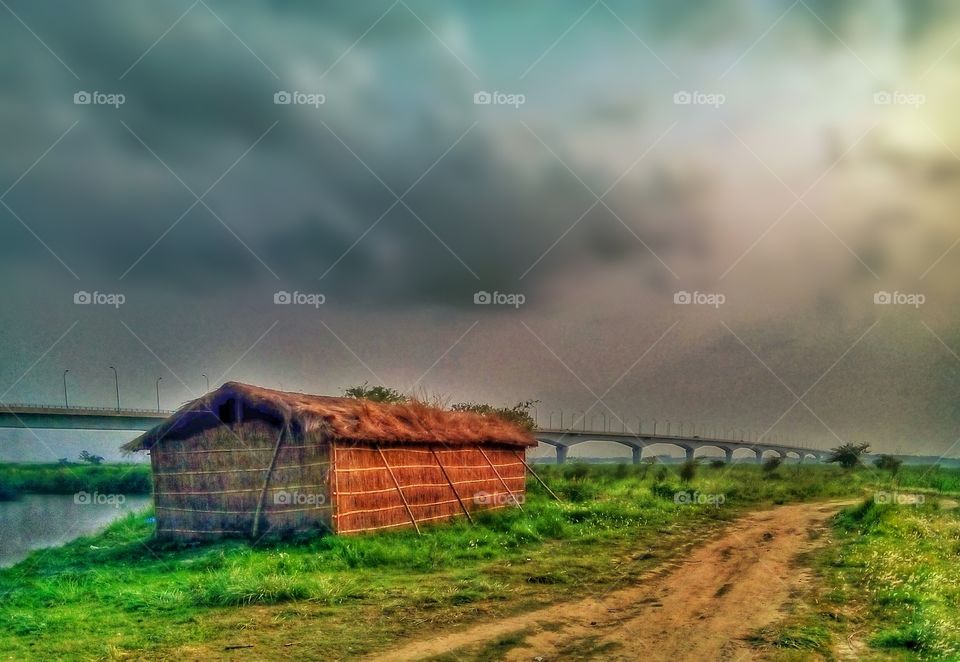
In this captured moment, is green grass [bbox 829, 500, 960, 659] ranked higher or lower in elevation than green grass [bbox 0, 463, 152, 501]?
higher

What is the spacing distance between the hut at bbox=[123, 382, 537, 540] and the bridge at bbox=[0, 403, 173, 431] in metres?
21.9

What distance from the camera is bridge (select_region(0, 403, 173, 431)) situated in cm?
3509

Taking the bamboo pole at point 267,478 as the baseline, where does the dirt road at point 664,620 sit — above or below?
below

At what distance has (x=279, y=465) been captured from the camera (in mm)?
13898

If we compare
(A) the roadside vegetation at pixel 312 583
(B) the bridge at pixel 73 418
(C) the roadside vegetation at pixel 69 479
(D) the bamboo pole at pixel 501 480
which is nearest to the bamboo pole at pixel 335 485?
(A) the roadside vegetation at pixel 312 583

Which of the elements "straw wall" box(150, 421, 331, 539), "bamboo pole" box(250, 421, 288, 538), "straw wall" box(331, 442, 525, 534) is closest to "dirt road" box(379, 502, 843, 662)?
"straw wall" box(331, 442, 525, 534)

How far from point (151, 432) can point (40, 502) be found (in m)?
33.8

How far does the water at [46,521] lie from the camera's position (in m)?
19.5

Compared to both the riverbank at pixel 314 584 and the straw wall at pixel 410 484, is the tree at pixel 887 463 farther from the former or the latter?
the straw wall at pixel 410 484

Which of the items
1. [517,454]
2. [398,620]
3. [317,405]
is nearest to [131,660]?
[398,620]

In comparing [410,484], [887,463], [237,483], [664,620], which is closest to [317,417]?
[237,483]

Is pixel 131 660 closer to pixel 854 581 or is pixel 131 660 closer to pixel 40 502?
pixel 854 581

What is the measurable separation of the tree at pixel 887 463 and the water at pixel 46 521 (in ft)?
154

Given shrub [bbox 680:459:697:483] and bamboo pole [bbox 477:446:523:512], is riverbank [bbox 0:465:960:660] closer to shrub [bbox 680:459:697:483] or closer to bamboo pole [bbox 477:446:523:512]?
bamboo pole [bbox 477:446:523:512]
